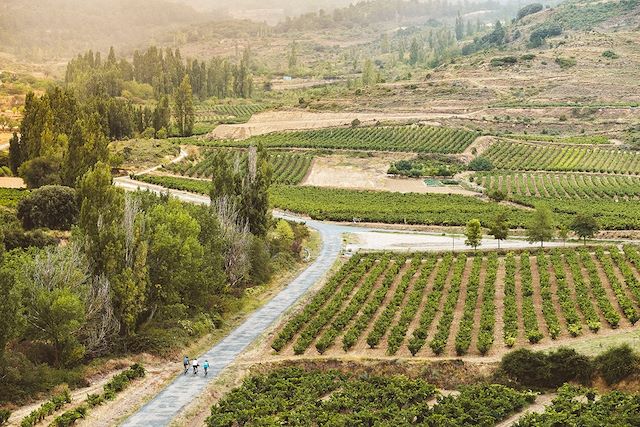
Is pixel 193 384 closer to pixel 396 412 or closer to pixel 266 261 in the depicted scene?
pixel 396 412

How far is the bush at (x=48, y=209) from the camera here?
6950 cm

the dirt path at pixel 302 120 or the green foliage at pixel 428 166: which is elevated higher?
the dirt path at pixel 302 120

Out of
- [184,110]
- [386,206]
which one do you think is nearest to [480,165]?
[386,206]

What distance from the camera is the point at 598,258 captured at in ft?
220

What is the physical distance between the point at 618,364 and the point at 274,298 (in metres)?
27.3

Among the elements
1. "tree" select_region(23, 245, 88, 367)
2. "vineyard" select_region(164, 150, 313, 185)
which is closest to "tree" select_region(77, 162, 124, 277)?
"tree" select_region(23, 245, 88, 367)

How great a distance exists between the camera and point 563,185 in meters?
116

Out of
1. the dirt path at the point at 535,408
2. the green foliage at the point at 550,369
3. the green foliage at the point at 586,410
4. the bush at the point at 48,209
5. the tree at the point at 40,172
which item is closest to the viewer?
the green foliage at the point at 586,410

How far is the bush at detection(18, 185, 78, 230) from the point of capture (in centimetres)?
6950

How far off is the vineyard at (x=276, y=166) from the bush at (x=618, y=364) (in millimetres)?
77659

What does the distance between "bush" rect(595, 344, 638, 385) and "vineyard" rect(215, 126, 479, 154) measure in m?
102

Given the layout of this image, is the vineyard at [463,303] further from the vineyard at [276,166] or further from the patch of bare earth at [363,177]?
the vineyard at [276,166]

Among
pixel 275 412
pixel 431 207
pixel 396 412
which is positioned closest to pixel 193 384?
pixel 275 412

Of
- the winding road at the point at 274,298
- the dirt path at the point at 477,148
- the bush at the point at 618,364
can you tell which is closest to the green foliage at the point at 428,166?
the dirt path at the point at 477,148
